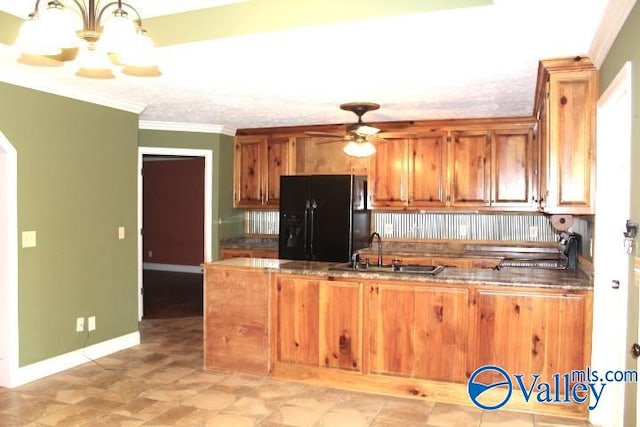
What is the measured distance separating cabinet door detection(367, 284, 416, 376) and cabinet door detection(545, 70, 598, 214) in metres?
1.15

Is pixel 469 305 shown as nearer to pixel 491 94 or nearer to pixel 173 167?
pixel 491 94

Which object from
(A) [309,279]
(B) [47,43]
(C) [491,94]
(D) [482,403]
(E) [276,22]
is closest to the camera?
(B) [47,43]

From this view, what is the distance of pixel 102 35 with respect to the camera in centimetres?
233

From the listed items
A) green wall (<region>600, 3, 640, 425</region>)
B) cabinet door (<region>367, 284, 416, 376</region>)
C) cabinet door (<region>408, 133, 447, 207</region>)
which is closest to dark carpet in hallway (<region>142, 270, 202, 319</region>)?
cabinet door (<region>408, 133, 447, 207</region>)

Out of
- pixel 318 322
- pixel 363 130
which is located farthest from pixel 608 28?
pixel 318 322

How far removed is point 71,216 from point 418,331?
9.56 feet

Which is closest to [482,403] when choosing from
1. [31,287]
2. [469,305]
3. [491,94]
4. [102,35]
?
[469,305]

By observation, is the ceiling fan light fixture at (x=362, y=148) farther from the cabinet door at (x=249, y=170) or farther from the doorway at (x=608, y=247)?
the doorway at (x=608, y=247)

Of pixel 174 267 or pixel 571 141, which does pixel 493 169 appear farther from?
pixel 174 267

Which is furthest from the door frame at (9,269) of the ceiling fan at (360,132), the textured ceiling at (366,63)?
the ceiling fan at (360,132)

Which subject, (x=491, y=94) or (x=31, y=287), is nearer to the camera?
(x=31, y=287)

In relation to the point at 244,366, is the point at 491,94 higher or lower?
higher

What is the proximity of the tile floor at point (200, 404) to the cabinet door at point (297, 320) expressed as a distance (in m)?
0.23

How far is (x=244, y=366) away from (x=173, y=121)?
9.98 ft
